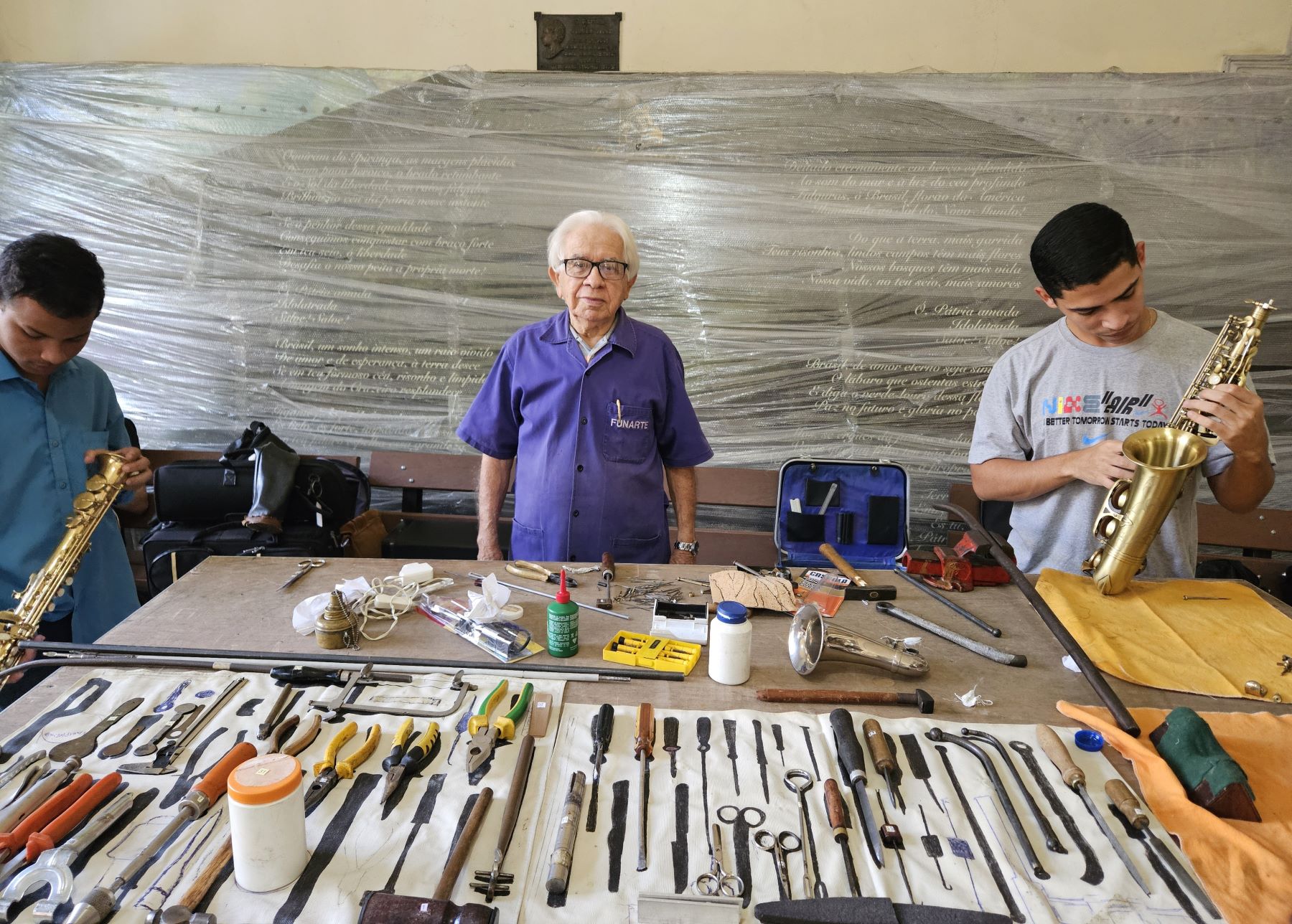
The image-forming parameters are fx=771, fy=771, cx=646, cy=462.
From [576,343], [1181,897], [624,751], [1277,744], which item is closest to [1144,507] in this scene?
[1277,744]

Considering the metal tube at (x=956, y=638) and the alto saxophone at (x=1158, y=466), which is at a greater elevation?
the alto saxophone at (x=1158, y=466)

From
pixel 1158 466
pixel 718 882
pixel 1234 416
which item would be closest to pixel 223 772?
pixel 718 882

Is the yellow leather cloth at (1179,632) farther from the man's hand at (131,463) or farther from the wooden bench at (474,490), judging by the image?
the man's hand at (131,463)

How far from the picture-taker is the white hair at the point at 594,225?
8.18 ft

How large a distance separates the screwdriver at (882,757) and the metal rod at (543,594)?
703 mm

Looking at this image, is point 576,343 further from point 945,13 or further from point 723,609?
point 945,13

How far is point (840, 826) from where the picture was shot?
1.17 metres

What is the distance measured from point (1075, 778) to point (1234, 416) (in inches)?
45.9

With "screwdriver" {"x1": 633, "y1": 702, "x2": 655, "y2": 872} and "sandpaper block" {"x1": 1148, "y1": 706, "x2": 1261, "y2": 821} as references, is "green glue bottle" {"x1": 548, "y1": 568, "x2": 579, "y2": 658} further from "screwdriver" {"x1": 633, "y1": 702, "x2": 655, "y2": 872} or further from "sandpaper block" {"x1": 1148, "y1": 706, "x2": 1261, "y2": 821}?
"sandpaper block" {"x1": 1148, "y1": 706, "x2": 1261, "y2": 821}

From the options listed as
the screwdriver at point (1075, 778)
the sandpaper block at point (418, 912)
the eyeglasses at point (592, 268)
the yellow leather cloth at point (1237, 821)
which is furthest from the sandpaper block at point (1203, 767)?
the eyeglasses at point (592, 268)

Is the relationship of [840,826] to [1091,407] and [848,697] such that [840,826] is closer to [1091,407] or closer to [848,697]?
[848,697]

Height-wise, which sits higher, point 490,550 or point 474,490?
point 490,550

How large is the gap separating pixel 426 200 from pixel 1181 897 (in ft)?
12.2

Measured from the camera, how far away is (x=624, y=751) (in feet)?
4.48
